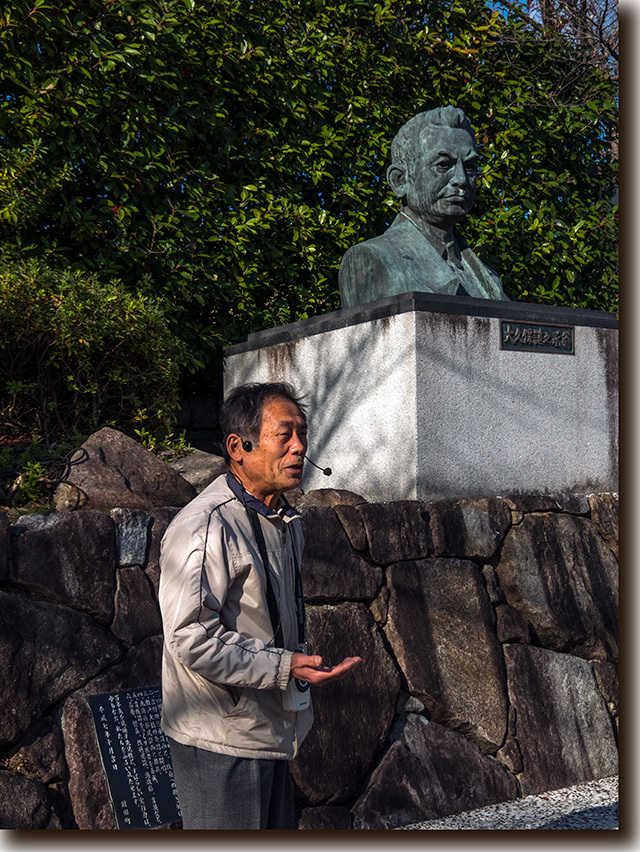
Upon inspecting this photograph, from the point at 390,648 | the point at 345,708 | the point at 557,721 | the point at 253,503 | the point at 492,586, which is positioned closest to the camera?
the point at 253,503

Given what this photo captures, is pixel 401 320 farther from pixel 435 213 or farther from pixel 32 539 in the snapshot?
Result: pixel 32 539

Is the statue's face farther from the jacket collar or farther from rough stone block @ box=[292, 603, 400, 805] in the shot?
the jacket collar

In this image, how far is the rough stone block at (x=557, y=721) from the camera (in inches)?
171

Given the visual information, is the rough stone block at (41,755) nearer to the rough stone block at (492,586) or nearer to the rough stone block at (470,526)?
the rough stone block at (470,526)

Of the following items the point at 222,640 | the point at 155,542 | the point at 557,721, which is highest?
the point at 155,542

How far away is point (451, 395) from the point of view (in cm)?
461

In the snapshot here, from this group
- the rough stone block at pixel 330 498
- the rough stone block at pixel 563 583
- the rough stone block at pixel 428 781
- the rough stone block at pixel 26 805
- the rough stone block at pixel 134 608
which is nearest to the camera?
the rough stone block at pixel 26 805

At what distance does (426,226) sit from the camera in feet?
17.5

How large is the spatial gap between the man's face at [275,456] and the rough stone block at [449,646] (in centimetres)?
190

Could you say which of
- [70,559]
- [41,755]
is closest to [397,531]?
[70,559]

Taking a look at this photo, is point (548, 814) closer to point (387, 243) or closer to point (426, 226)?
point (387, 243)

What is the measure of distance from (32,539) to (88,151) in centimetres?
309

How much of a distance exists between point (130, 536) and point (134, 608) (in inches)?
10.4

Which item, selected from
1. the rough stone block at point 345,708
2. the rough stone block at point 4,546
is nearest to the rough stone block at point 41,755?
the rough stone block at point 4,546
